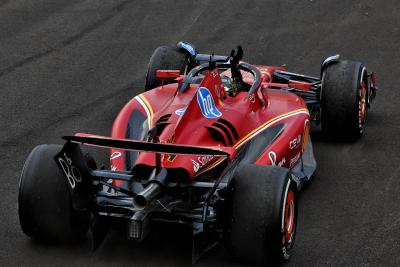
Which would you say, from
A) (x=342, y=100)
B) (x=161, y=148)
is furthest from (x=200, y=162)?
(x=342, y=100)

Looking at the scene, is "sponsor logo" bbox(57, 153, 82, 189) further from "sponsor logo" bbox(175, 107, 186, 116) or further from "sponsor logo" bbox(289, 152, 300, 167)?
"sponsor logo" bbox(289, 152, 300, 167)

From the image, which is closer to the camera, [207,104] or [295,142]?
[207,104]

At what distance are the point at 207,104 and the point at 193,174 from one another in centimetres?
112

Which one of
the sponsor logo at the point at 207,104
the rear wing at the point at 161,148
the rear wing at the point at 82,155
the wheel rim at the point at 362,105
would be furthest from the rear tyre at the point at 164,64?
the rear wing at the point at 161,148

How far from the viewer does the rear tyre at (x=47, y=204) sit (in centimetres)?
824

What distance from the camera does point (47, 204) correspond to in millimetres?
8242

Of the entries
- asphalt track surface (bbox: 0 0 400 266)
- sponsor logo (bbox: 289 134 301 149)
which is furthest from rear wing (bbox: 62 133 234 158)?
sponsor logo (bbox: 289 134 301 149)

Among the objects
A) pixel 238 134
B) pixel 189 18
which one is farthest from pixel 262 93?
pixel 189 18

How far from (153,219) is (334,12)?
8.81 meters

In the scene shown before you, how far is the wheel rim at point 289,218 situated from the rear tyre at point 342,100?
273 centimetres

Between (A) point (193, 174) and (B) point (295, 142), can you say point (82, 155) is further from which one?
(B) point (295, 142)

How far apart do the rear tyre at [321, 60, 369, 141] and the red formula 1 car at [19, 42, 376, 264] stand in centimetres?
70

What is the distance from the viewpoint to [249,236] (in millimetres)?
7816

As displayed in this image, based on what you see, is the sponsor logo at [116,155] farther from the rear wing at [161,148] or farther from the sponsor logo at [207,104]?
the rear wing at [161,148]
